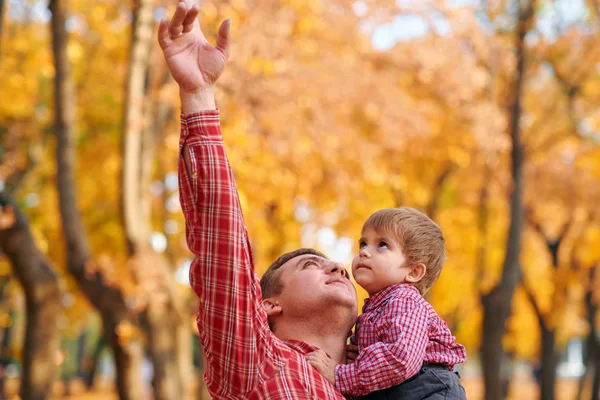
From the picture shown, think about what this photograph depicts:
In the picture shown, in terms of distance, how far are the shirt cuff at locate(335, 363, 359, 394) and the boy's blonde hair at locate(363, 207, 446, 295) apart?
45cm

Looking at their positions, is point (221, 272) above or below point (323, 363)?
above

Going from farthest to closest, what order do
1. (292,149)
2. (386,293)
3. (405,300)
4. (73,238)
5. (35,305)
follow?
(292,149), (73,238), (35,305), (386,293), (405,300)

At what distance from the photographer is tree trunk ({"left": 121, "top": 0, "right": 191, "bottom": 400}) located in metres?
10.2

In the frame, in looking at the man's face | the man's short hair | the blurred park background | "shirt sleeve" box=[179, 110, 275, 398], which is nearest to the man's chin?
the man's face

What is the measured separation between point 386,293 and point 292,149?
35.0 ft

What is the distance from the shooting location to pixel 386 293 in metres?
2.99

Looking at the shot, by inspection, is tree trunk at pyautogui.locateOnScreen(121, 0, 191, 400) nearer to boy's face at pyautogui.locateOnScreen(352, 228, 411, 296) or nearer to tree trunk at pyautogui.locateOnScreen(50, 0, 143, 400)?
tree trunk at pyautogui.locateOnScreen(50, 0, 143, 400)

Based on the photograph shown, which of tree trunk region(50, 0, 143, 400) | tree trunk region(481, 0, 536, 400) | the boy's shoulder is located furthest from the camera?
tree trunk region(481, 0, 536, 400)

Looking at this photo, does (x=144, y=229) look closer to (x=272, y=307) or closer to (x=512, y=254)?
(x=512, y=254)

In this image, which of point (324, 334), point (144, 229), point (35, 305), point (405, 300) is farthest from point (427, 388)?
point (144, 229)

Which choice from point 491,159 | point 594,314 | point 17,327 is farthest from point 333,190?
point 17,327

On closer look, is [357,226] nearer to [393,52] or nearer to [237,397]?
[393,52]

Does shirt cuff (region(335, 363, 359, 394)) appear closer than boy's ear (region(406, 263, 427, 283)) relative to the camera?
Yes

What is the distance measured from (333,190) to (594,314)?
12943mm
